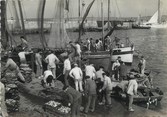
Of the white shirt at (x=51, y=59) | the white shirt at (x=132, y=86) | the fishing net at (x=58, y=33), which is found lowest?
the white shirt at (x=132, y=86)

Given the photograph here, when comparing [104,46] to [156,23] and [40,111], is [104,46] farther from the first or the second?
[156,23]

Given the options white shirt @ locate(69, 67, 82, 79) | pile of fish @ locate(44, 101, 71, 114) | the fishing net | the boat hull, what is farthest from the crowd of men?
the boat hull

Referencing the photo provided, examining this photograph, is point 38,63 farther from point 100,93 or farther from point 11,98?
point 11,98

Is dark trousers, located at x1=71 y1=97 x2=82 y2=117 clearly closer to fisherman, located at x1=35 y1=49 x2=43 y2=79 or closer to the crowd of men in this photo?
the crowd of men

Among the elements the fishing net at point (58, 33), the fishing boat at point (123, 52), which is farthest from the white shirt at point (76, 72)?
Result: the fishing boat at point (123, 52)

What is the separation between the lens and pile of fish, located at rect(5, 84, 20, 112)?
40.7 ft

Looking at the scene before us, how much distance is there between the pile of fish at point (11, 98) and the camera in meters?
12.4

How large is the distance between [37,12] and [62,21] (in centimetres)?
280

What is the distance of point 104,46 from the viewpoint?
98.6ft

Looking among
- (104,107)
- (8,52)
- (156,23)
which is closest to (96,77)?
(104,107)

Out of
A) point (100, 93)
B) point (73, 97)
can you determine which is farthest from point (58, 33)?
point (73, 97)

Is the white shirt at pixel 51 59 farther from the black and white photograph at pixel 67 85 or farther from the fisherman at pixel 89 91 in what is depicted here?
the fisherman at pixel 89 91

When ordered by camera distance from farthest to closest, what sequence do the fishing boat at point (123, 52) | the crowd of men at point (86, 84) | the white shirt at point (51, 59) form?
the fishing boat at point (123, 52)
the white shirt at point (51, 59)
the crowd of men at point (86, 84)

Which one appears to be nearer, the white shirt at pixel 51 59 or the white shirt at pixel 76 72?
the white shirt at pixel 76 72
